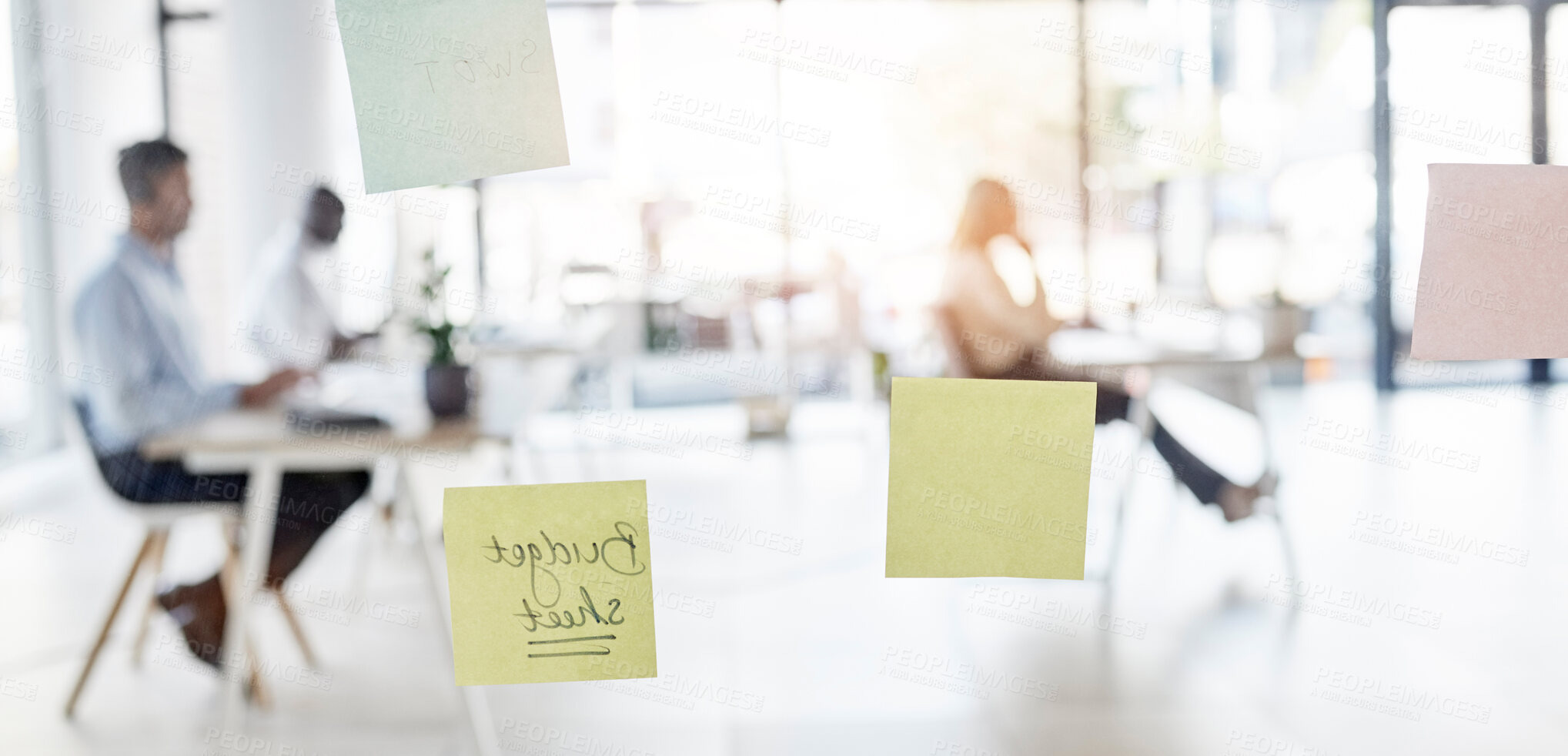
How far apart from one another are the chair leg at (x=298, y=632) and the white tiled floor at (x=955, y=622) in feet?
0.03

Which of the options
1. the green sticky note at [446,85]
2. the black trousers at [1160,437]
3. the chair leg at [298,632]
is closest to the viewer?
the green sticky note at [446,85]

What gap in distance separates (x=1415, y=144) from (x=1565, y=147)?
0.33 ft

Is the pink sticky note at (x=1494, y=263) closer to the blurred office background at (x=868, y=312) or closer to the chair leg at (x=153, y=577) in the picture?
the blurred office background at (x=868, y=312)

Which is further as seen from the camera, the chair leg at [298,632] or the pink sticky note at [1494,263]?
the chair leg at [298,632]

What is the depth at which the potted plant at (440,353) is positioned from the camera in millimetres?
805

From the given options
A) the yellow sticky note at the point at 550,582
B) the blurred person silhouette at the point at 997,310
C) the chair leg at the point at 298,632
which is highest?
the blurred person silhouette at the point at 997,310

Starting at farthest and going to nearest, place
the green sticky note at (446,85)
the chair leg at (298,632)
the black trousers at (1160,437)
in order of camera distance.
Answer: the chair leg at (298,632) < the black trousers at (1160,437) < the green sticky note at (446,85)

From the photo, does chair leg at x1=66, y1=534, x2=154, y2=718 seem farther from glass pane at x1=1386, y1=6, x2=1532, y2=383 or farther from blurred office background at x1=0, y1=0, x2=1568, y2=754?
glass pane at x1=1386, y1=6, x2=1532, y2=383

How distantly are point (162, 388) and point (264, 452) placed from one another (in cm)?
13

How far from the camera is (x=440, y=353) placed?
848 mm

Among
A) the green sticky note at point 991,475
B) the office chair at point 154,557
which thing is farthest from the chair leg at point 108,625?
the green sticky note at point 991,475

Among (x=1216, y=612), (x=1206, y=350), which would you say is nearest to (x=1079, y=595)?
(x=1216, y=612)

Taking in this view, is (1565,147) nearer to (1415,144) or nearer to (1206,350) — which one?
(1415,144)

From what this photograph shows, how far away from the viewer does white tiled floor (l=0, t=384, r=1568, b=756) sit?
2.66ft
